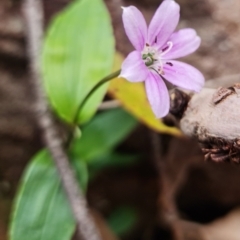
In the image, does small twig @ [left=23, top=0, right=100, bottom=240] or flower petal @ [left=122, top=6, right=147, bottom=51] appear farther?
small twig @ [left=23, top=0, right=100, bottom=240]

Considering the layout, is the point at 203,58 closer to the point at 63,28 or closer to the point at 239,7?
the point at 239,7

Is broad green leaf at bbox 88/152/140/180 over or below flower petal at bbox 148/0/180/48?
below

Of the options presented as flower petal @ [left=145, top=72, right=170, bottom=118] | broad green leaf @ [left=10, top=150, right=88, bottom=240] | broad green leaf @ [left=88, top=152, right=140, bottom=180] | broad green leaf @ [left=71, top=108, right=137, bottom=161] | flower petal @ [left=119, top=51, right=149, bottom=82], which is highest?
flower petal @ [left=119, top=51, right=149, bottom=82]

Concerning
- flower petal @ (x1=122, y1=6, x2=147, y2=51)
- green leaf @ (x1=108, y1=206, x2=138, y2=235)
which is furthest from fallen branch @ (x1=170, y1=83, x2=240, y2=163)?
green leaf @ (x1=108, y1=206, x2=138, y2=235)

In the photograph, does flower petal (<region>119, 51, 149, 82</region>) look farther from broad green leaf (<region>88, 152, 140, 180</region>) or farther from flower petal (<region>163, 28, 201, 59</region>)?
broad green leaf (<region>88, 152, 140, 180</region>)

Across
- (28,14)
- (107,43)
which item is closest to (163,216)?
(107,43)

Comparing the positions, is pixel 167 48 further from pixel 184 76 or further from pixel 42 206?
pixel 42 206
